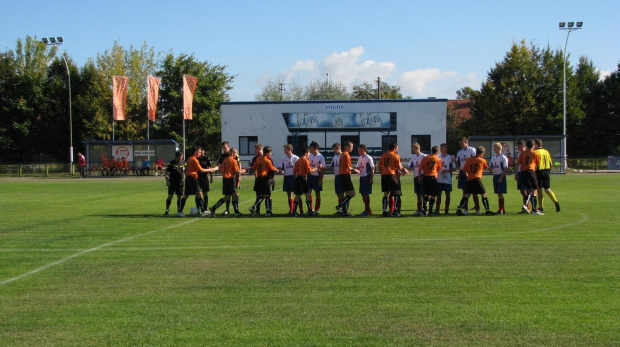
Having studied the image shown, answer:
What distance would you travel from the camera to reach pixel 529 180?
15.3m

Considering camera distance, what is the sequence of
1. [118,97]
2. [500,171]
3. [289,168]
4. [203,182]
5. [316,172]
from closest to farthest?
[500,171], [316,172], [289,168], [203,182], [118,97]

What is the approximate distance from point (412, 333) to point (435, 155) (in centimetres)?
1040

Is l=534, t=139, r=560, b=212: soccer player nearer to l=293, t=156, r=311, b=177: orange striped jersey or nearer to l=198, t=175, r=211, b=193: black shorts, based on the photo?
l=293, t=156, r=311, b=177: orange striped jersey

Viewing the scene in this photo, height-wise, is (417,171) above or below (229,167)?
below

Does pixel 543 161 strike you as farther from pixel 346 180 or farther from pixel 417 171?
pixel 346 180

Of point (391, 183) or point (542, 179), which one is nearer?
point (391, 183)

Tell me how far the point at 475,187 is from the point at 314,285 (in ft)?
30.7

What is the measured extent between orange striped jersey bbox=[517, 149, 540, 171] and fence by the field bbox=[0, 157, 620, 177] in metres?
35.5

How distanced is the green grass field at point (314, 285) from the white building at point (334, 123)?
36667 millimetres

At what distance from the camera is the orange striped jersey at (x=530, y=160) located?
15391 mm

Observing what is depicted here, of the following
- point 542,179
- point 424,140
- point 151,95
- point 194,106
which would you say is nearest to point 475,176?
point 542,179

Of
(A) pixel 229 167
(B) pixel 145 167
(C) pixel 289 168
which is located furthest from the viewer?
(B) pixel 145 167

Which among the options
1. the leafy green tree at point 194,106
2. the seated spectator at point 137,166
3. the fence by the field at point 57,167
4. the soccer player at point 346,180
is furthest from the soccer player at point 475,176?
the leafy green tree at point 194,106

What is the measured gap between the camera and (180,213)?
1581 centimetres
